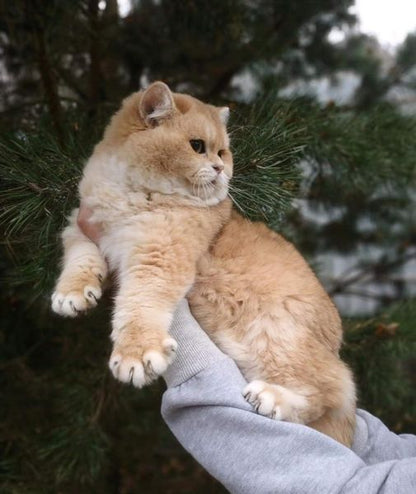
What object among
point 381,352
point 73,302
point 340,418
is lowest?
point 381,352

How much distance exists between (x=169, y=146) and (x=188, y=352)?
1.50 feet

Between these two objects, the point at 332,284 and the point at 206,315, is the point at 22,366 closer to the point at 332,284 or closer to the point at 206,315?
the point at 206,315

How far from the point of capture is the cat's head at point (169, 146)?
1134mm

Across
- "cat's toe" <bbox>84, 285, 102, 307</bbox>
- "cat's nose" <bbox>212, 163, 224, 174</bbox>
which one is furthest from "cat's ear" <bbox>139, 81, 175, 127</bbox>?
"cat's toe" <bbox>84, 285, 102, 307</bbox>

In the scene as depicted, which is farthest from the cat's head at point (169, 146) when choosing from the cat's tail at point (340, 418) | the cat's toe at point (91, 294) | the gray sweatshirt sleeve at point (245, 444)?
the cat's tail at point (340, 418)

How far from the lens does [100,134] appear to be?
1.36 metres

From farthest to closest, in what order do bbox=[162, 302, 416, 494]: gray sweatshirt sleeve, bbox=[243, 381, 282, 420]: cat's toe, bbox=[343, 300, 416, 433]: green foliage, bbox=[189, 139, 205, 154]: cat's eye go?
1. bbox=[343, 300, 416, 433]: green foliage
2. bbox=[189, 139, 205, 154]: cat's eye
3. bbox=[243, 381, 282, 420]: cat's toe
4. bbox=[162, 302, 416, 494]: gray sweatshirt sleeve

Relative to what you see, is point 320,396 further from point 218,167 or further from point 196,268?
point 218,167

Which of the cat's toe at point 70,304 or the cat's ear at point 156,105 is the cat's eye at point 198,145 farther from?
the cat's toe at point 70,304

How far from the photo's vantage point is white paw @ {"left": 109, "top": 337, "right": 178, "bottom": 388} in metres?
0.91

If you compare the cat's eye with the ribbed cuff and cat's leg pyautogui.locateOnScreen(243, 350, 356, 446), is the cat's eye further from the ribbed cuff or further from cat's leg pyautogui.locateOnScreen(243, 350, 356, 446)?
cat's leg pyautogui.locateOnScreen(243, 350, 356, 446)

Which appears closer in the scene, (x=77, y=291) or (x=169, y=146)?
(x=77, y=291)

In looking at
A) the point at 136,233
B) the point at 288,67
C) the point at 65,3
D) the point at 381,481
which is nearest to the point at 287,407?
the point at 381,481

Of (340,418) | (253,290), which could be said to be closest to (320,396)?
(340,418)
